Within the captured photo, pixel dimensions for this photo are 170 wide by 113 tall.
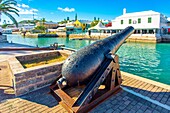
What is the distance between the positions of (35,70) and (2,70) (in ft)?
8.76

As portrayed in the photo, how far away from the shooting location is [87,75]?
2.98 metres

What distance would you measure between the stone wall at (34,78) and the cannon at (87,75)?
0.66 meters

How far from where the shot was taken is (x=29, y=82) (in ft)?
12.5

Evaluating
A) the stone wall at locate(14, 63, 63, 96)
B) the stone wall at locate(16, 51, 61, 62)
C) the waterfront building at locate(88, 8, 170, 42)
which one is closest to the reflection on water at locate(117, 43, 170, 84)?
the stone wall at locate(16, 51, 61, 62)

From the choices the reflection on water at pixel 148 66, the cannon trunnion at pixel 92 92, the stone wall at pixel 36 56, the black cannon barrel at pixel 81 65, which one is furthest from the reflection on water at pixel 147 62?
the black cannon barrel at pixel 81 65

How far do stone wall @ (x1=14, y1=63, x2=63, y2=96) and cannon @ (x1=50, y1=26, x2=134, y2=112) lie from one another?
0.66 meters

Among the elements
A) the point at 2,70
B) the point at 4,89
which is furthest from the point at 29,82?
the point at 2,70

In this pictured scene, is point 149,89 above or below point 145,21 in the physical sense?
below

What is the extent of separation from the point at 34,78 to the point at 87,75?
176 cm

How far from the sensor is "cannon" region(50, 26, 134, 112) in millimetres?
2852

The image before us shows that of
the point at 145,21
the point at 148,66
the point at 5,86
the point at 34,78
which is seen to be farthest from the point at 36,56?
the point at 145,21

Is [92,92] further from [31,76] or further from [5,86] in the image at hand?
[5,86]

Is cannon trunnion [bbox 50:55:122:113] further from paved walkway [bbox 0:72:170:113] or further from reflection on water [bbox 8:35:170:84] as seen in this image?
reflection on water [bbox 8:35:170:84]

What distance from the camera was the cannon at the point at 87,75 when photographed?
2.85m
